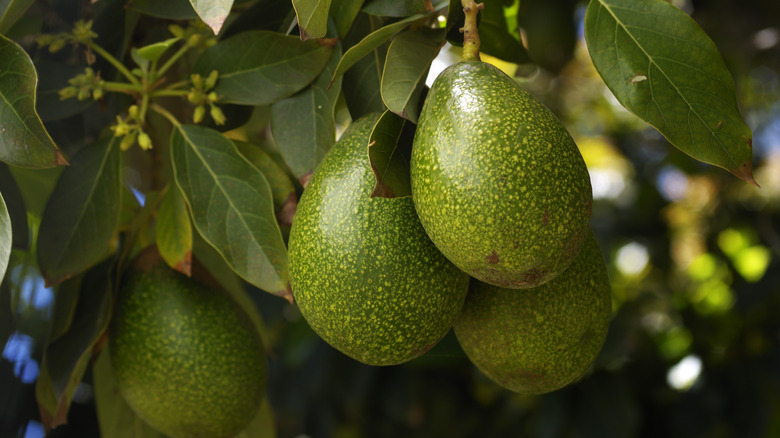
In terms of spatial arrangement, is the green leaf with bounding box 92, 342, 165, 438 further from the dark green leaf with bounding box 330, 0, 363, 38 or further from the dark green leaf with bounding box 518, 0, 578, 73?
the dark green leaf with bounding box 518, 0, 578, 73

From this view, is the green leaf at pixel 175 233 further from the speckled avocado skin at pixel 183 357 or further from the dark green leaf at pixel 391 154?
the dark green leaf at pixel 391 154

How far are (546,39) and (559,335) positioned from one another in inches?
57.4

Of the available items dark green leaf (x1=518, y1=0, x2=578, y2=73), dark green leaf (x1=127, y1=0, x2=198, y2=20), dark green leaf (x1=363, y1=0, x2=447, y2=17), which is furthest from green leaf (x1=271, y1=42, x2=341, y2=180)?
dark green leaf (x1=518, y1=0, x2=578, y2=73)

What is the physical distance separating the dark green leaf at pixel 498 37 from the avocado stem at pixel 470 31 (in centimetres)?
31

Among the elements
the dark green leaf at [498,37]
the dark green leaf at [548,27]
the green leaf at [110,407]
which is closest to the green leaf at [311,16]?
the dark green leaf at [498,37]

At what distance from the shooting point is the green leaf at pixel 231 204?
1.09 m

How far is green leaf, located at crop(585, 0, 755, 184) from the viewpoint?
0.92 metres

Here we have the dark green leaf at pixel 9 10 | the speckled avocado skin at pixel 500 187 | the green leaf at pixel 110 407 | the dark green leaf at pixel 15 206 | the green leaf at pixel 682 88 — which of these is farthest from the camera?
the green leaf at pixel 110 407

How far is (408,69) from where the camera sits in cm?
97

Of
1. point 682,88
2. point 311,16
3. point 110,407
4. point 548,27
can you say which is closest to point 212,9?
point 311,16

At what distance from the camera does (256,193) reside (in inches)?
44.8

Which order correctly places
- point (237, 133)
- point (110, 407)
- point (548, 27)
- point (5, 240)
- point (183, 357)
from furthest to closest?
point (237, 133) → point (548, 27) → point (110, 407) → point (183, 357) → point (5, 240)

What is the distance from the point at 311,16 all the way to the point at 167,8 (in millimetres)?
393

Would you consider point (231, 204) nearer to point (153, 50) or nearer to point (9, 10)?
point (153, 50)
